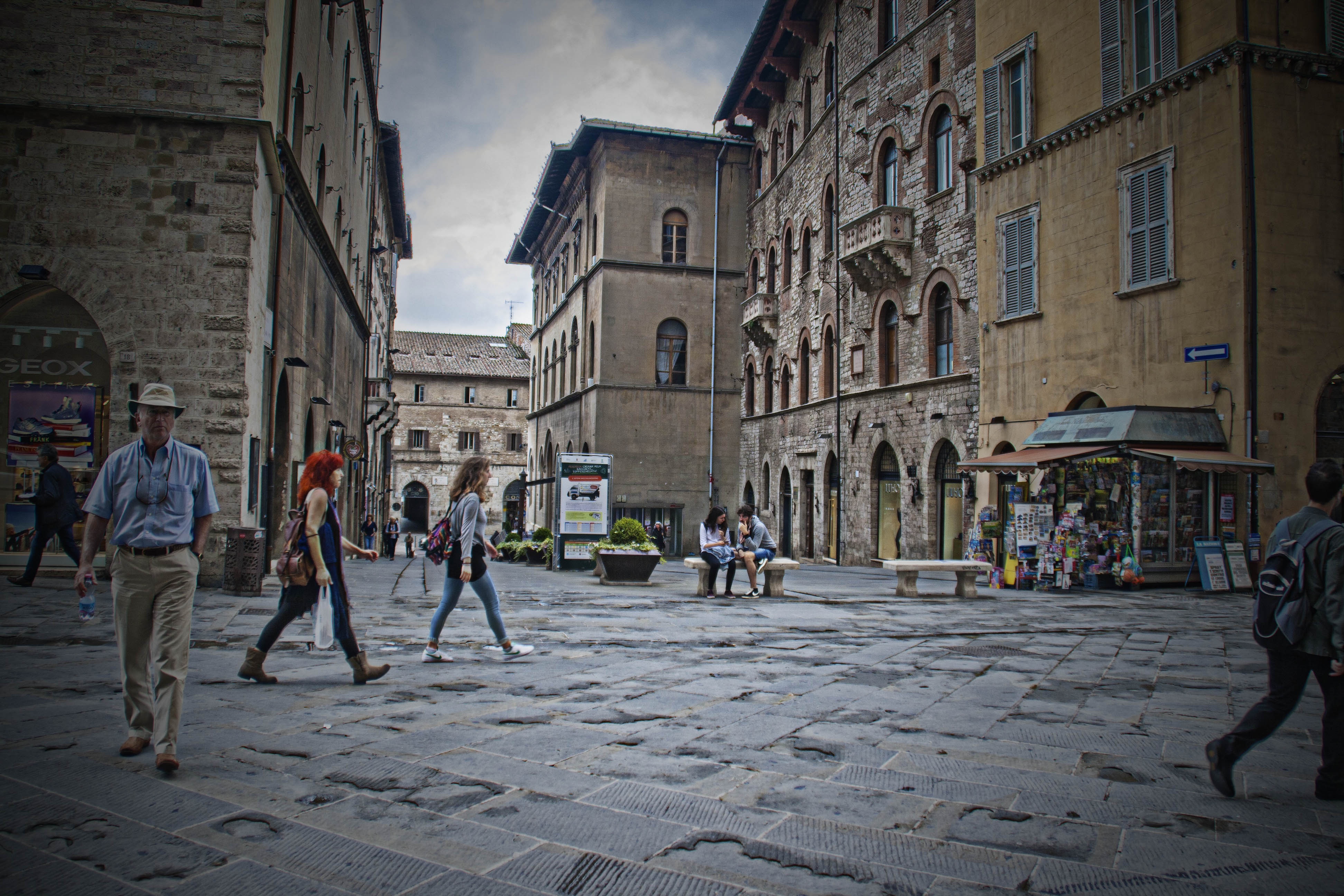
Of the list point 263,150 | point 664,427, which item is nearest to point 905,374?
point 664,427

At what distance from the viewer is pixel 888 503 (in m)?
23.6

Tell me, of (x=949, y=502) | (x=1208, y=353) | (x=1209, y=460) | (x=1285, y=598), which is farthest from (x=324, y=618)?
(x=949, y=502)

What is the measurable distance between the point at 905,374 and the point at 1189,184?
8290 mm

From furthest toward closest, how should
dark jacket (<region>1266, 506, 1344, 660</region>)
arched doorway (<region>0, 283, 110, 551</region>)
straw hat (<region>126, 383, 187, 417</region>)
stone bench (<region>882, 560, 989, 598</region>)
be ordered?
stone bench (<region>882, 560, 989, 598</region>)
arched doorway (<region>0, 283, 110, 551</region>)
straw hat (<region>126, 383, 187, 417</region>)
dark jacket (<region>1266, 506, 1344, 660</region>)

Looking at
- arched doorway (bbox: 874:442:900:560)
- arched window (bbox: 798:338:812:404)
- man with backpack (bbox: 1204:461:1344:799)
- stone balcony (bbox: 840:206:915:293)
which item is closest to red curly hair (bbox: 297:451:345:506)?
man with backpack (bbox: 1204:461:1344:799)

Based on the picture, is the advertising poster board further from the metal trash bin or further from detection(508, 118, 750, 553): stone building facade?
detection(508, 118, 750, 553): stone building facade

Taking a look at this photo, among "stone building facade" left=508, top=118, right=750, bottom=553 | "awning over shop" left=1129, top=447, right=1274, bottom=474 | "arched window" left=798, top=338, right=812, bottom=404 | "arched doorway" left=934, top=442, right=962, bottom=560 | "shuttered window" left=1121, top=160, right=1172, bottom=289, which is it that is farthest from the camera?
"stone building facade" left=508, top=118, right=750, bottom=553

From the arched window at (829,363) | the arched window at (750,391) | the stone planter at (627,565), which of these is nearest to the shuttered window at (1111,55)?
the arched window at (829,363)

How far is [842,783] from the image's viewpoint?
4.54m

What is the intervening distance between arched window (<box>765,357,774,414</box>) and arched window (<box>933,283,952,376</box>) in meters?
10.7

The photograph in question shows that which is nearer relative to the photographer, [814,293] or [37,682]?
[37,682]

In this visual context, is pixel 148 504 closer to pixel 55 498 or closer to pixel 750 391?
pixel 55 498

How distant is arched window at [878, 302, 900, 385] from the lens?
23312 millimetres

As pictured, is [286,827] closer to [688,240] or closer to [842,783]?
[842,783]
